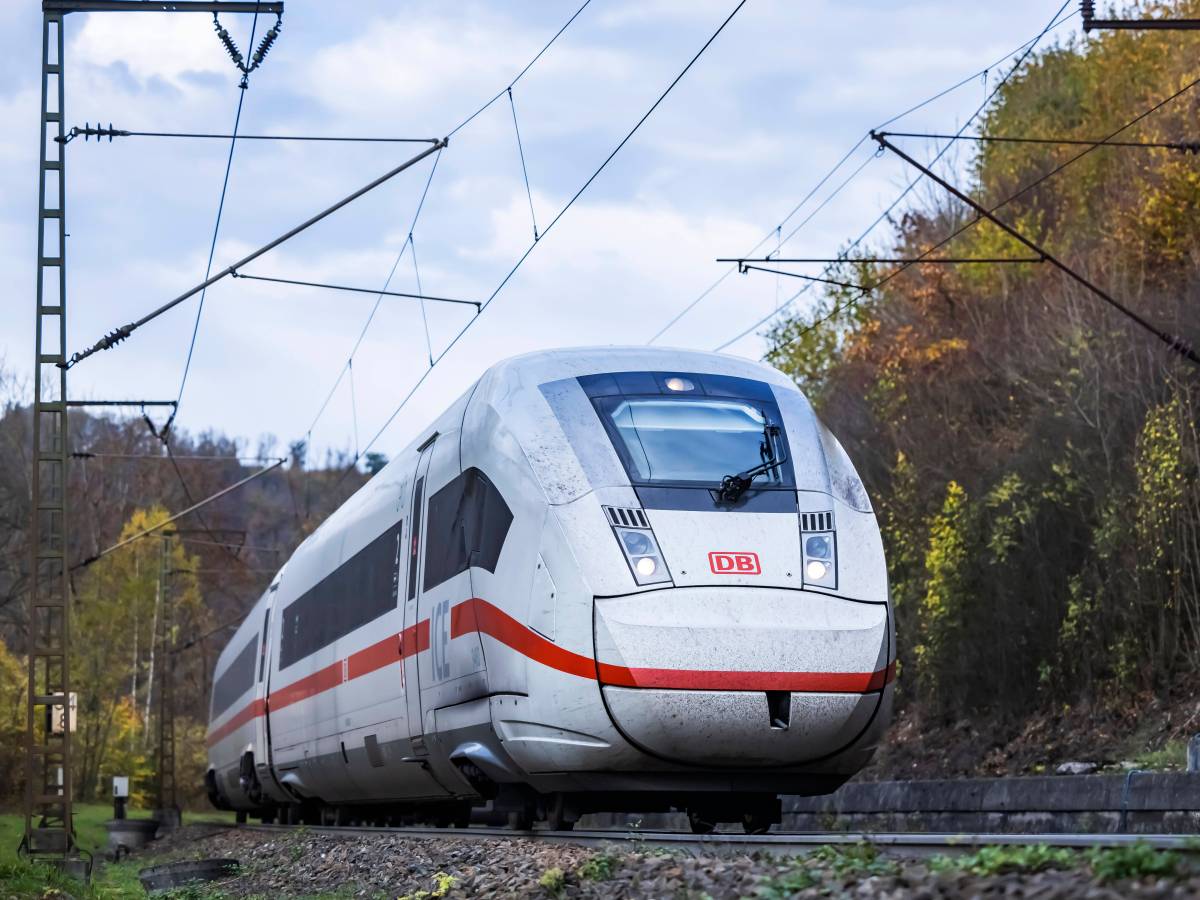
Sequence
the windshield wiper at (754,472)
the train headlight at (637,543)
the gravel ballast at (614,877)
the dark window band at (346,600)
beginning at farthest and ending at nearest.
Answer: the dark window band at (346,600) < the windshield wiper at (754,472) < the train headlight at (637,543) < the gravel ballast at (614,877)

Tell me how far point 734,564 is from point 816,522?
798 millimetres

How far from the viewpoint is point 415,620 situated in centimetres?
1349

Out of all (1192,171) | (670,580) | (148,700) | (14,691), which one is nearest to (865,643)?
(670,580)

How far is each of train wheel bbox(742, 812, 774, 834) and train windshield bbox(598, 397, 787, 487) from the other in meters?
2.30

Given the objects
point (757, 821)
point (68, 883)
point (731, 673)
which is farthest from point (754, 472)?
point (68, 883)

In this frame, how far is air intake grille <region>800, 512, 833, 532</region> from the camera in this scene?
35.5ft

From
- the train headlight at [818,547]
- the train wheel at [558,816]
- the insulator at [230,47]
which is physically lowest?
the train wheel at [558,816]

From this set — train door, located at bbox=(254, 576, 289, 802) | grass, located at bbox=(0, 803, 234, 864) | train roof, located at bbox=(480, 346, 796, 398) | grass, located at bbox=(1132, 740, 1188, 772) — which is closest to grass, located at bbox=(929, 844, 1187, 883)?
train roof, located at bbox=(480, 346, 796, 398)

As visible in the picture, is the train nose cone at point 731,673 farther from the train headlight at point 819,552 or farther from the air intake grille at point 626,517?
the air intake grille at point 626,517

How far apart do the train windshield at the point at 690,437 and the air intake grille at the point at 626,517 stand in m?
0.30

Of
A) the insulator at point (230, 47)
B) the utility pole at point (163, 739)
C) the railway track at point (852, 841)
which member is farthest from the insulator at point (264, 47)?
the utility pole at point (163, 739)

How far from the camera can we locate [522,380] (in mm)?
11820

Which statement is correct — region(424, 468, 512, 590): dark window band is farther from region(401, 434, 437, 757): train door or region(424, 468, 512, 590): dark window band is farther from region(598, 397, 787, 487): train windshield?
region(598, 397, 787, 487): train windshield

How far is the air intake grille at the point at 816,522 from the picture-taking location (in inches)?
426
